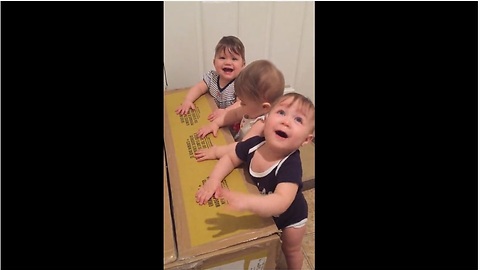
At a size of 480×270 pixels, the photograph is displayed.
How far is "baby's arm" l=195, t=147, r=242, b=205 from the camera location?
0.55m

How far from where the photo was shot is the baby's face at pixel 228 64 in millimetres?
648

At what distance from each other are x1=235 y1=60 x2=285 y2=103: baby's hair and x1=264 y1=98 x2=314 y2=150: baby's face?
55 mm

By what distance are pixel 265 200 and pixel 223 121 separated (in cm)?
22

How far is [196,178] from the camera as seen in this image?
0.59 metres

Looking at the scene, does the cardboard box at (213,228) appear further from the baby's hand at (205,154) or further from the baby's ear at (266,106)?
the baby's ear at (266,106)

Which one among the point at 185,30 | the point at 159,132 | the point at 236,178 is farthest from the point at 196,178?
the point at 185,30

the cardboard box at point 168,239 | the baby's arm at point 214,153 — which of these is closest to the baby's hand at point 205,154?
the baby's arm at point 214,153

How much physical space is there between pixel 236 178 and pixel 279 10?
0.32 meters

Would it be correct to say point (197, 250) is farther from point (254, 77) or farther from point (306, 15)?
point (306, 15)

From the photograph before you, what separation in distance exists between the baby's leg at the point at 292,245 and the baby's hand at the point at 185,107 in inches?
12.6

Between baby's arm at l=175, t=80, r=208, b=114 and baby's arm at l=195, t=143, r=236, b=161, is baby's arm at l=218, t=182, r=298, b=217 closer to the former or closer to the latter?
baby's arm at l=195, t=143, r=236, b=161

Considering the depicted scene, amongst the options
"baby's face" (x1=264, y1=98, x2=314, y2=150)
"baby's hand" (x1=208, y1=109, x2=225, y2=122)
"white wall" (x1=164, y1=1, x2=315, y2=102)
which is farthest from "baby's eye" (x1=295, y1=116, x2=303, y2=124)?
"baby's hand" (x1=208, y1=109, x2=225, y2=122)

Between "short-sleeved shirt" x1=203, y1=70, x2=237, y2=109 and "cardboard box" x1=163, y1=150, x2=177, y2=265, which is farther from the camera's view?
"short-sleeved shirt" x1=203, y1=70, x2=237, y2=109

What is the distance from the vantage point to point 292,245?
621 mm
